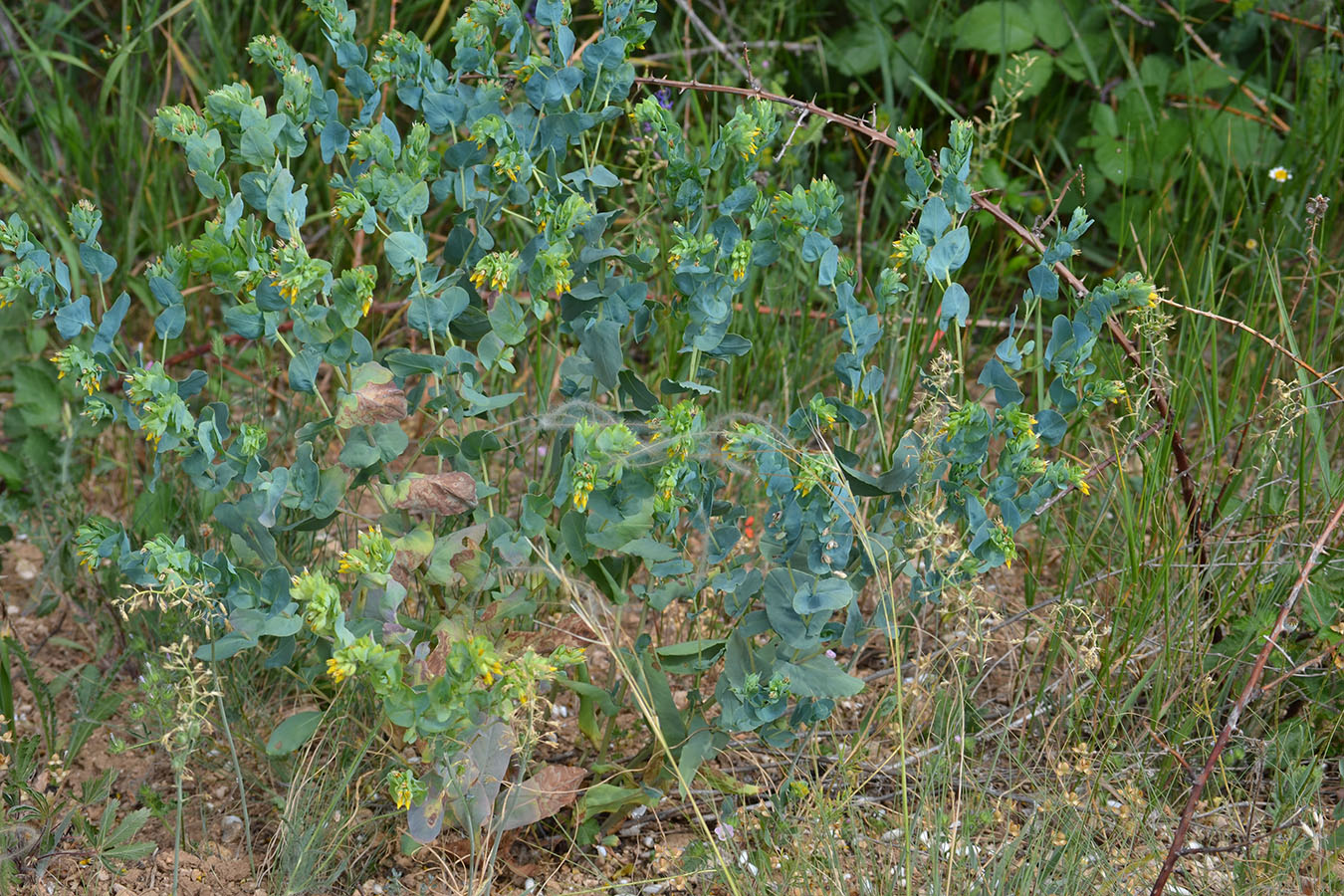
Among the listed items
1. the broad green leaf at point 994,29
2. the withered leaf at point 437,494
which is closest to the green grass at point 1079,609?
the broad green leaf at point 994,29

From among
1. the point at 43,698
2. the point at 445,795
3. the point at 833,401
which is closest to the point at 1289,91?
the point at 833,401

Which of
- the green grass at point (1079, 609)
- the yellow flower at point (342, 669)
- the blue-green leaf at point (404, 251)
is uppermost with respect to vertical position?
the blue-green leaf at point (404, 251)

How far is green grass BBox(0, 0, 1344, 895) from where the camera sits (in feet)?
5.13

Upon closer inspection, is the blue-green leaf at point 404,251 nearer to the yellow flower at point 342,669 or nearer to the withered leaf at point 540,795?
the yellow flower at point 342,669

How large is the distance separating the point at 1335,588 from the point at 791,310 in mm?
1164

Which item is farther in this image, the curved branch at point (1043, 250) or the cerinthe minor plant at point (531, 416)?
the curved branch at point (1043, 250)

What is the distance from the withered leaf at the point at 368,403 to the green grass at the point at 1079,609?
0.42 meters

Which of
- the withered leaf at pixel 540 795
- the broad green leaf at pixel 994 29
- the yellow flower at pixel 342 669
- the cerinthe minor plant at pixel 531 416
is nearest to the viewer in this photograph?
the yellow flower at pixel 342 669

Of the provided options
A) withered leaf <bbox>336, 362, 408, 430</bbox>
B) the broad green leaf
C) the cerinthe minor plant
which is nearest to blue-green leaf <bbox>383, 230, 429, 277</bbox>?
the cerinthe minor plant

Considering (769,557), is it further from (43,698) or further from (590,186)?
(43,698)

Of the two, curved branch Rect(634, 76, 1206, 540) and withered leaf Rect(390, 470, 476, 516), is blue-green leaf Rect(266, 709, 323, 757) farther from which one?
curved branch Rect(634, 76, 1206, 540)

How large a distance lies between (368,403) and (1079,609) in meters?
1.02

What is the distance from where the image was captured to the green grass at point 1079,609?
5.13ft

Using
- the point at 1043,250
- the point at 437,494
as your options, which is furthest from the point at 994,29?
the point at 437,494
